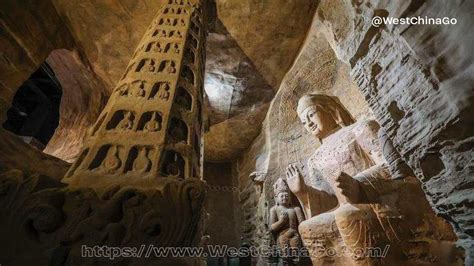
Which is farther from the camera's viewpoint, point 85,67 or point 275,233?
point 85,67

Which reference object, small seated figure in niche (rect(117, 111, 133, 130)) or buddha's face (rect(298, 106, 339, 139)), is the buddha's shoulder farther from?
small seated figure in niche (rect(117, 111, 133, 130))

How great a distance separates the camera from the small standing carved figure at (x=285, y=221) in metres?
3.49

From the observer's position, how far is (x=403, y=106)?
148 centimetres

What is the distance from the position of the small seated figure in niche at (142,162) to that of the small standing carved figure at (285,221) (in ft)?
9.18

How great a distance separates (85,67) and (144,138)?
3324 millimetres

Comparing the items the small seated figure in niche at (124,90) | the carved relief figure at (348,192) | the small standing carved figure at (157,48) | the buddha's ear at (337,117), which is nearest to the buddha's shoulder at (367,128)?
the carved relief figure at (348,192)

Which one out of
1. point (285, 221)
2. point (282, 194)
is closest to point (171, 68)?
point (282, 194)

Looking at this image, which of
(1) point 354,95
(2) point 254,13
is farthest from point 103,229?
(1) point 354,95

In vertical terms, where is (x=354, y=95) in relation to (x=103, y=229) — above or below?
above

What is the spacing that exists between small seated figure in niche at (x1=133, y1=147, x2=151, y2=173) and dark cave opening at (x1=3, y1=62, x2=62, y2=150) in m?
8.05

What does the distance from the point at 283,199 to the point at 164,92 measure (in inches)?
109

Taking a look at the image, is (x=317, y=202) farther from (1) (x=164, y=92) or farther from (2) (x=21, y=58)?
(2) (x=21, y=58)

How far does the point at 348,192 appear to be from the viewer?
2219 millimetres

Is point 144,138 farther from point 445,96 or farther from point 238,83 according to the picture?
point 238,83
